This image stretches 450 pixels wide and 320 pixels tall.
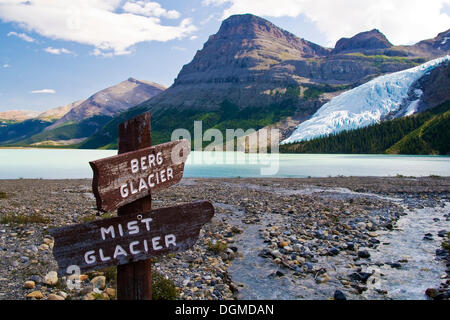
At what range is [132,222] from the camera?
485 centimetres

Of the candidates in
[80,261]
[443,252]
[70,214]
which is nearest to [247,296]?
[80,261]

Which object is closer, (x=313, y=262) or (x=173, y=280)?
(x=173, y=280)

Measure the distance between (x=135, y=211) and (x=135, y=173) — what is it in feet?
2.03

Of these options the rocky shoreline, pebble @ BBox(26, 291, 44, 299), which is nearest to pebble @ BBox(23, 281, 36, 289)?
the rocky shoreline

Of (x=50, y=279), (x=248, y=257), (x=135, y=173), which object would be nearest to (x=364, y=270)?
(x=248, y=257)

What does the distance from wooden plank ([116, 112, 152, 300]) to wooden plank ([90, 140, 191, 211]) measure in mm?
195

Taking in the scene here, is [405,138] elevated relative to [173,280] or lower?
elevated

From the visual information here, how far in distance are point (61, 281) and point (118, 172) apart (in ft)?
20.5

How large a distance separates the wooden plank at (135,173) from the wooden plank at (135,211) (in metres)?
0.19

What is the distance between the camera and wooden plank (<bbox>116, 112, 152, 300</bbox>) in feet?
16.1

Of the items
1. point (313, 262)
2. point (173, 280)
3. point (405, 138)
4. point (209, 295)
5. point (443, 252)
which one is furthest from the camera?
point (405, 138)

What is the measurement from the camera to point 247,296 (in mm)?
9281

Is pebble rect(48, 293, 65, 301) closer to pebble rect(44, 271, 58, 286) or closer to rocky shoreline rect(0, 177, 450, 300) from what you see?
rocky shoreline rect(0, 177, 450, 300)

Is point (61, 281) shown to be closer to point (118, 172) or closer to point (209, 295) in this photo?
point (209, 295)
